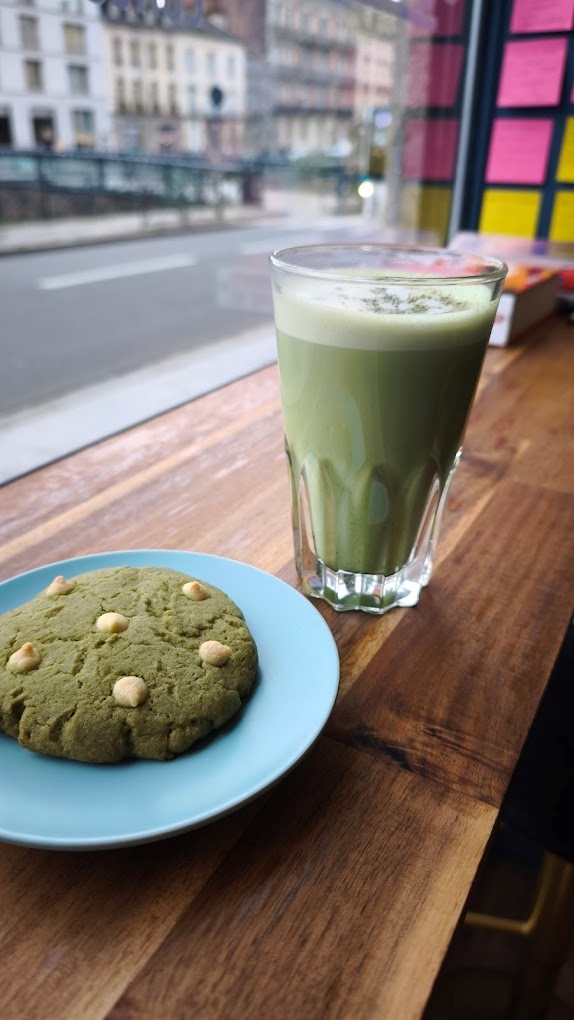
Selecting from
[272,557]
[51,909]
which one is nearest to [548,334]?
[272,557]

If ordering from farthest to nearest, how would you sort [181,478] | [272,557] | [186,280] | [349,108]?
1. [186,280]
2. [349,108]
3. [181,478]
4. [272,557]

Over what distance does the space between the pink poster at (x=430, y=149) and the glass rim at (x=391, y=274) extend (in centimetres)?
162

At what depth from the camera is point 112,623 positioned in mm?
433

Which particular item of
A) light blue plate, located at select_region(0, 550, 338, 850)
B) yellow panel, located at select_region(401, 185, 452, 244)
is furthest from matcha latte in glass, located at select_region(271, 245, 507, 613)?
yellow panel, located at select_region(401, 185, 452, 244)

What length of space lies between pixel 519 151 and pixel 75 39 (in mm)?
1314

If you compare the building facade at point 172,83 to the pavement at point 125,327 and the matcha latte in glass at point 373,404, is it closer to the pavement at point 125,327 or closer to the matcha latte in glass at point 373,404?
the pavement at point 125,327

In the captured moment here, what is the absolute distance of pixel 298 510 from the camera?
23.1 inches

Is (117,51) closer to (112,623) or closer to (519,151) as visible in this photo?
→ (112,623)

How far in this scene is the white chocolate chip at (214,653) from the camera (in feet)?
1.37

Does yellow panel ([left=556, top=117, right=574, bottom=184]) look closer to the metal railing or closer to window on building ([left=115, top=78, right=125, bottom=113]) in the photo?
the metal railing

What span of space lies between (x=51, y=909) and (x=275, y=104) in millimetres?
1778

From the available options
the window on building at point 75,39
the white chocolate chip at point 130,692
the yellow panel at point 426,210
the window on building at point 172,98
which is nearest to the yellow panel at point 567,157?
the yellow panel at point 426,210

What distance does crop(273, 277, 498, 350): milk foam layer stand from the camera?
0.46 meters

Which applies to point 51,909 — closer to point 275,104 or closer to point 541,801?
point 541,801
